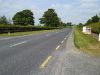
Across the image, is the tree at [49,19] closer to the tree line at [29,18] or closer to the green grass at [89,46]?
the tree line at [29,18]

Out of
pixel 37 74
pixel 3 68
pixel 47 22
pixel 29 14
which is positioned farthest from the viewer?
pixel 47 22

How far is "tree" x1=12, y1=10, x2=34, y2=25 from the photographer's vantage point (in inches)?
5556

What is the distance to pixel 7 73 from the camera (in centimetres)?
792

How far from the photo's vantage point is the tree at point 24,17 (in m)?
141

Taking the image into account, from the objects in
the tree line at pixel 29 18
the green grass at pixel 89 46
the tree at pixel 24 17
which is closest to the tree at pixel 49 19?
the tree line at pixel 29 18

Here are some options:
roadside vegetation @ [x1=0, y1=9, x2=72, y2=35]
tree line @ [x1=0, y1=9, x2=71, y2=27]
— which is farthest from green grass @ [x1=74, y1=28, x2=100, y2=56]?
tree line @ [x1=0, y1=9, x2=71, y2=27]

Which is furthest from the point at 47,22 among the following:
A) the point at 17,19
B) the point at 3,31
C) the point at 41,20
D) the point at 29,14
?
the point at 3,31

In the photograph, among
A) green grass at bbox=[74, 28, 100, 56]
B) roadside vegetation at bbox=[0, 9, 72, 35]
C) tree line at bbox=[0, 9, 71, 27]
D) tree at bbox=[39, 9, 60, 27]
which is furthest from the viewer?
tree at bbox=[39, 9, 60, 27]

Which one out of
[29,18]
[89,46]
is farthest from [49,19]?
[89,46]

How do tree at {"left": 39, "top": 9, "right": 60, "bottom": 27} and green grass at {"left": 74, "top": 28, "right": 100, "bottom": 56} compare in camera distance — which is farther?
tree at {"left": 39, "top": 9, "right": 60, "bottom": 27}

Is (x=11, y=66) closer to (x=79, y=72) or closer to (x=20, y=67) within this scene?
(x=20, y=67)

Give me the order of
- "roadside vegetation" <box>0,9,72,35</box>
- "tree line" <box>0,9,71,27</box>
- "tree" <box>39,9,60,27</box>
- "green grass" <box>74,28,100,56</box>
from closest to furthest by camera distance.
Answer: "green grass" <box>74,28,100,56</box> < "roadside vegetation" <box>0,9,72,35</box> < "tree line" <box>0,9,71,27</box> < "tree" <box>39,9,60,27</box>

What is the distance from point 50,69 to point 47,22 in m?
176

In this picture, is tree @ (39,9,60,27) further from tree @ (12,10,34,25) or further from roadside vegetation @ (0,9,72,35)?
tree @ (12,10,34,25)
